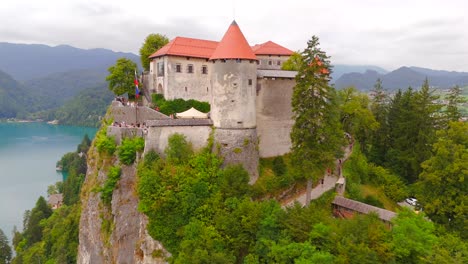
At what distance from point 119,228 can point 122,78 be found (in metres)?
16.9

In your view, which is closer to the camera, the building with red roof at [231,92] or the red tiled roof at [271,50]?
the building with red roof at [231,92]

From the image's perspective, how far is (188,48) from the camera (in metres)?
31.6

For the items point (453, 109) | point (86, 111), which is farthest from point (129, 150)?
point (86, 111)

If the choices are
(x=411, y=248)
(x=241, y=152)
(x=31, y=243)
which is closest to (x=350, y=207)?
(x=411, y=248)

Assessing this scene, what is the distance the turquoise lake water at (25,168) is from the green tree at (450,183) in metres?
59.0

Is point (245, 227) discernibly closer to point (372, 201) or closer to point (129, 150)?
point (129, 150)

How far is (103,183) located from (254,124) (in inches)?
535

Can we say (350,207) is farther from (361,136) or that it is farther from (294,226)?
(361,136)

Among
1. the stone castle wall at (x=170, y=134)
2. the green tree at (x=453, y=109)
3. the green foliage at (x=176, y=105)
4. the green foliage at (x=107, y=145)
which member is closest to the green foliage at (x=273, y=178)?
the stone castle wall at (x=170, y=134)

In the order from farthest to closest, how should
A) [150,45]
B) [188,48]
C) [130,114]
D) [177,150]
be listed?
[150,45]
[188,48]
[130,114]
[177,150]

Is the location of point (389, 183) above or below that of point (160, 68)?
below

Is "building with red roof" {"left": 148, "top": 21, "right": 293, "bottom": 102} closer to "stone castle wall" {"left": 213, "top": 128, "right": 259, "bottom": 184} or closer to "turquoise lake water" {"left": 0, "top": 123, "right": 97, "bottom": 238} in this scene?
"stone castle wall" {"left": 213, "top": 128, "right": 259, "bottom": 184}

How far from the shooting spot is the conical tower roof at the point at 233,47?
2281 centimetres

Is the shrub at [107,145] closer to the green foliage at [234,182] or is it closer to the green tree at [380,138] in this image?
the green foliage at [234,182]
